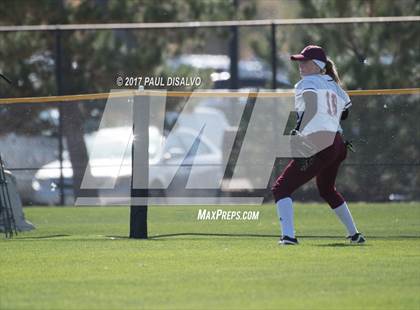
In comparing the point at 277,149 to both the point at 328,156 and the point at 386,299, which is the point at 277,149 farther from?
the point at 386,299

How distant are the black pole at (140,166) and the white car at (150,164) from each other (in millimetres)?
3182

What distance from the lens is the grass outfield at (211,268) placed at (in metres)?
8.85

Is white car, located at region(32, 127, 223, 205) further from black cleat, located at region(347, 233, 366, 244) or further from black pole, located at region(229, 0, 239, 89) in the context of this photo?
black cleat, located at region(347, 233, 366, 244)

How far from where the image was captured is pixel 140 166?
14.4m

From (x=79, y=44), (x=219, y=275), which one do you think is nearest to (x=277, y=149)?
(x=79, y=44)

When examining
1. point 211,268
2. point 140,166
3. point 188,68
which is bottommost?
point 211,268

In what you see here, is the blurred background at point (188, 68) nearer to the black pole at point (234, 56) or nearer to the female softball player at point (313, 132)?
the black pole at point (234, 56)

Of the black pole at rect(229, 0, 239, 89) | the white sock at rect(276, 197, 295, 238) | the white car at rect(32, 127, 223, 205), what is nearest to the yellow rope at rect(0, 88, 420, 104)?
the white car at rect(32, 127, 223, 205)

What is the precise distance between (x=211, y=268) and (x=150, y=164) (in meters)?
8.04

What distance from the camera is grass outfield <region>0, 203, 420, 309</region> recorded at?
29.0ft

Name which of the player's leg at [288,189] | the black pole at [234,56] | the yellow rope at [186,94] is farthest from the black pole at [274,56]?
the player's leg at [288,189]

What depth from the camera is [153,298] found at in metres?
8.93

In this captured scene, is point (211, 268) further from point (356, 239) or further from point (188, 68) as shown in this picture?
point (188, 68)

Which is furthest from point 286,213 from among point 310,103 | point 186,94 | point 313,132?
point 186,94
